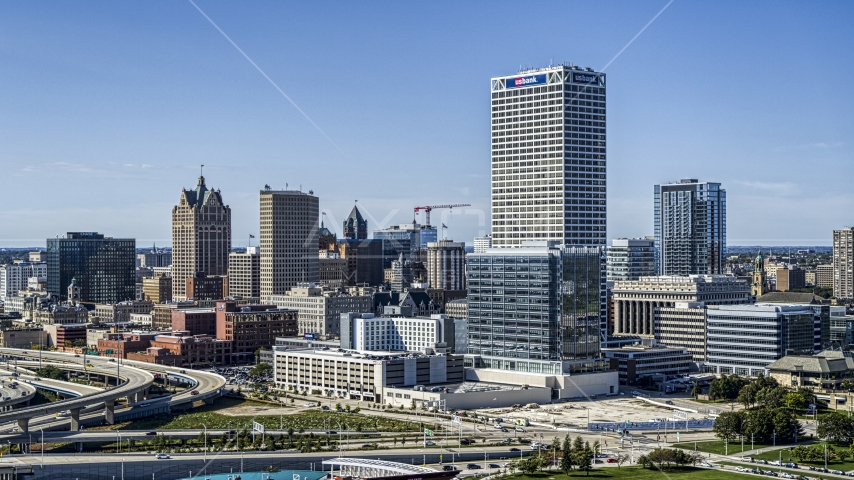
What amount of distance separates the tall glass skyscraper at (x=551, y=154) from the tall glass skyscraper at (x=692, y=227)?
210 ft

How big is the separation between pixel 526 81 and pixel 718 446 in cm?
4311

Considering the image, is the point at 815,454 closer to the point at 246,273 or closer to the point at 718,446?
the point at 718,446

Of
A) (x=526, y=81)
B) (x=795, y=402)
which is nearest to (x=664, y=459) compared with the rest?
(x=795, y=402)

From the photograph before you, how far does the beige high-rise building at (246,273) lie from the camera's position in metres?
188

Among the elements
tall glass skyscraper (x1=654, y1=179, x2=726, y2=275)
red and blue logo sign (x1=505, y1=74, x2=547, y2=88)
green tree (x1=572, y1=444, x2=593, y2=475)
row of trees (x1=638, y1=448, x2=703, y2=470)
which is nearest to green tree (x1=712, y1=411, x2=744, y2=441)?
row of trees (x1=638, y1=448, x2=703, y2=470)

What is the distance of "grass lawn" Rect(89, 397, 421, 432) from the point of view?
84875 millimetres

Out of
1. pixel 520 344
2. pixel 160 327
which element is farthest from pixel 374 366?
pixel 160 327

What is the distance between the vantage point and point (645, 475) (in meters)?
67.8

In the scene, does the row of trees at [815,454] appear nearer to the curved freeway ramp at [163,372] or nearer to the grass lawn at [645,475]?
the grass lawn at [645,475]

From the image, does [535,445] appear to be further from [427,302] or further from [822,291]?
[822,291]

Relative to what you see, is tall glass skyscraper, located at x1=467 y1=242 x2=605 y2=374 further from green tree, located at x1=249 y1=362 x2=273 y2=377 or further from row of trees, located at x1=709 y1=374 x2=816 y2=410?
green tree, located at x1=249 y1=362 x2=273 y2=377

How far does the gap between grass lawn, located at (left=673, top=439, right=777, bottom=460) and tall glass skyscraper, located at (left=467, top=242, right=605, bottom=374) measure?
23414mm

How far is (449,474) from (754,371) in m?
58.8

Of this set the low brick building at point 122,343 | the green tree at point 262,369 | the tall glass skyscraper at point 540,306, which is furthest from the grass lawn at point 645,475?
the low brick building at point 122,343
